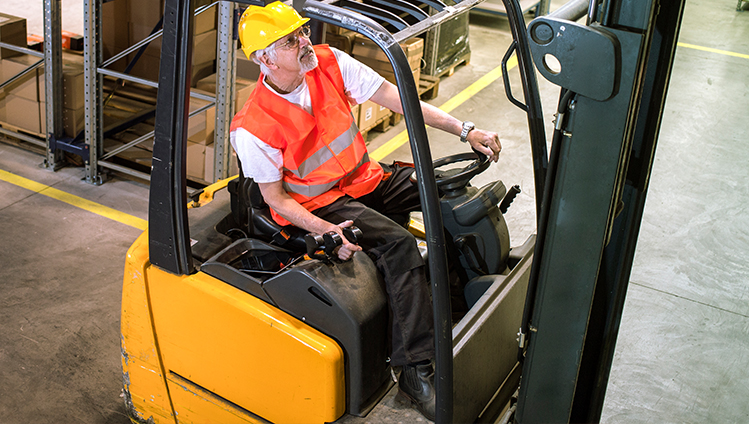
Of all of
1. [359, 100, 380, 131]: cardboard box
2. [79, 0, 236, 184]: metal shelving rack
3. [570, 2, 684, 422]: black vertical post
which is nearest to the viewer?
[570, 2, 684, 422]: black vertical post

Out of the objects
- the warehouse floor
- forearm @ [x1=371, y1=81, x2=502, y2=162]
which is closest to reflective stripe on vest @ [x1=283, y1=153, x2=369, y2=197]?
forearm @ [x1=371, y1=81, x2=502, y2=162]

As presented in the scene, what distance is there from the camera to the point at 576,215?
6.67 ft

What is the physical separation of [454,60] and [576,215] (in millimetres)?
7470

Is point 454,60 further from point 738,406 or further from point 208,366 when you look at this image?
point 208,366

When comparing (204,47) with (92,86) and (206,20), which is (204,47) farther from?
(92,86)

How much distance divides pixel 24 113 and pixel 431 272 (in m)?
5.73

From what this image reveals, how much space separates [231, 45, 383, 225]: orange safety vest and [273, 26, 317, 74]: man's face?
0.12 meters

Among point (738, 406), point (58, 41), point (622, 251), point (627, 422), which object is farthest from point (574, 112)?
point (58, 41)

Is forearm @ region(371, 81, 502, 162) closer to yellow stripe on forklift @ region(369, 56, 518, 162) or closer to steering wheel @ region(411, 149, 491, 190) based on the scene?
steering wheel @ region(411, 149, 491, 190)

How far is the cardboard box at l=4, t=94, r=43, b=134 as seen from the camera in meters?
6.39

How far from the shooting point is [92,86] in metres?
5.85

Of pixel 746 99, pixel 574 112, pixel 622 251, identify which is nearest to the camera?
pixel 574 112

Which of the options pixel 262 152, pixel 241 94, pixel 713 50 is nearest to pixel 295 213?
pixel 262 152

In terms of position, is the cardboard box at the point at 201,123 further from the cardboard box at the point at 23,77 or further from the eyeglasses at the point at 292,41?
the eyeglasses at the point at 292,41
